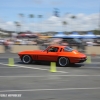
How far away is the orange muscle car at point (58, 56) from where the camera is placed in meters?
15.4

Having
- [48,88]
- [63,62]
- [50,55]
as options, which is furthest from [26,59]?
[48,88]

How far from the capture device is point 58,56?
51.3 feet

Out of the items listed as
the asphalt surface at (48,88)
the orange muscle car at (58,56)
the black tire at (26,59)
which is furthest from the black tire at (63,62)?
the asphalt surface at (48,88)

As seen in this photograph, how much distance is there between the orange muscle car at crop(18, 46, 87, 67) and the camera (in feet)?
50.6

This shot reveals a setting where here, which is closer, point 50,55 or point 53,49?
point 50,55

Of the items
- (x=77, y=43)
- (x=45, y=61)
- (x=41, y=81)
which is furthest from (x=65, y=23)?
(x=41, y=81)

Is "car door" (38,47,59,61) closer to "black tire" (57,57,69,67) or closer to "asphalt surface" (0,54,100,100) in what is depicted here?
"black tire" (57,57,69,67)

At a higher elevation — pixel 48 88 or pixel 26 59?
pixel 26 59

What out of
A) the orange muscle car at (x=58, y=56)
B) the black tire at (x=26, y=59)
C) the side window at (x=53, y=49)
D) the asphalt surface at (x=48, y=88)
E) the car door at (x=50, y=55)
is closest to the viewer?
the asphalt surface at (x=48, y=88)

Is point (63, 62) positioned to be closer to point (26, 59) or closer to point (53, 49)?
point (53, 49)

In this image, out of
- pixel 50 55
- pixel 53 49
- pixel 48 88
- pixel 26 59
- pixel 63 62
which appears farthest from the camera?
pixel 26 59

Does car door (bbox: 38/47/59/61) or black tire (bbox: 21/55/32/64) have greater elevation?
car door (bbox: 38/47/59/61)

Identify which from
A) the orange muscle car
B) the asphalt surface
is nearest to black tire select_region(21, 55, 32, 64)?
the orange muscle car

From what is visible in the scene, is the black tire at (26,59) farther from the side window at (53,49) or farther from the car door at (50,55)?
the side window at (53,49)
